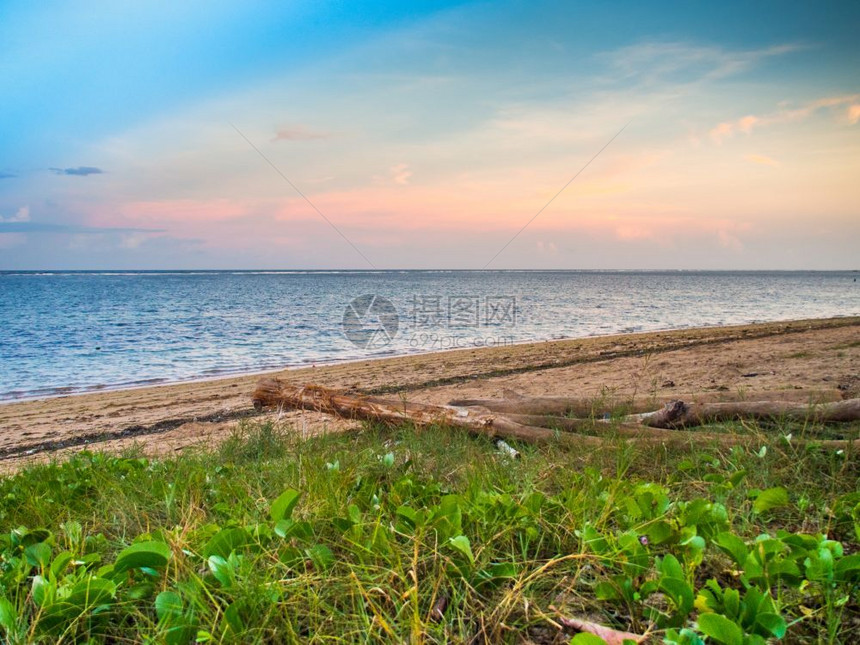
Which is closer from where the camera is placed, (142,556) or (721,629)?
(721,629)

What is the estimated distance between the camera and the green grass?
1.70m

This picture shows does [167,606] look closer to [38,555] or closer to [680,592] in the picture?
[38,555]

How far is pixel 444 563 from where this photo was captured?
2027 mm

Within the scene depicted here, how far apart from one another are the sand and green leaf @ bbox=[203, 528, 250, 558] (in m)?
3.41

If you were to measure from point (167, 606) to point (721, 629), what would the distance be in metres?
1.60

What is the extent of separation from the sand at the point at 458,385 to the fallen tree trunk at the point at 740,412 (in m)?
0.52

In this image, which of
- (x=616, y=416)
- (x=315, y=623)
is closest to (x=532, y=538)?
(x=315, y=623)

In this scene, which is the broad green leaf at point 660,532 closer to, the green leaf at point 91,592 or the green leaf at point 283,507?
the green leaf at point 283,507

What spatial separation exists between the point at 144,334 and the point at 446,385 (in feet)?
78.2

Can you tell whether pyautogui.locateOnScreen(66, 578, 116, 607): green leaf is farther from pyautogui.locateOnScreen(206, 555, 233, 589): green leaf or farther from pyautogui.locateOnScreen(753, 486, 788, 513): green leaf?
pyautogui.locateOnScreen(753, 486, 788, 513): green leaf

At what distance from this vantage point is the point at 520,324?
30906 mm

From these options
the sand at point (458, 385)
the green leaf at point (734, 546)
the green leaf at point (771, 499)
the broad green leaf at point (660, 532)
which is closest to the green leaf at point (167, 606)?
the broad green leaf at point (660, 532)

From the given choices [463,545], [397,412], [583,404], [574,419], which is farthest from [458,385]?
[463,545]

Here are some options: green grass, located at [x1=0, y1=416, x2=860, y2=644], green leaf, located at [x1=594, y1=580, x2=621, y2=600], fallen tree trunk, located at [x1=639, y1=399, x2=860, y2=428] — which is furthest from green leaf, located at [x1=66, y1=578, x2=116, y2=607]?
fallen tree trunk, located at [x1=639, y1=399, x2=860, y2=428]
